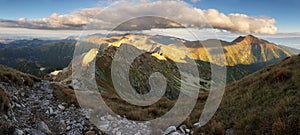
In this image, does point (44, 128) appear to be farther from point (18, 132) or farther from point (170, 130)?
point (170, 130)

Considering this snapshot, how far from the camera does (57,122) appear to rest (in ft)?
40.6

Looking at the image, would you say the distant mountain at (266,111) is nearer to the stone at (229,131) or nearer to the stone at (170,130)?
the stone at (229,131)

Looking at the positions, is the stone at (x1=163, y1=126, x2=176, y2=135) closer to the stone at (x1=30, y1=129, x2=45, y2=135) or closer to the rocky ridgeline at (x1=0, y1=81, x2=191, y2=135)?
the rocky ridgeline at (x1=0, y1=81, x2=191, y2=135)

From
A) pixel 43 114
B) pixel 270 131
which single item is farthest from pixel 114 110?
pixel 270 131

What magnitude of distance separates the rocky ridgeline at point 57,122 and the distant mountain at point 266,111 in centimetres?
233

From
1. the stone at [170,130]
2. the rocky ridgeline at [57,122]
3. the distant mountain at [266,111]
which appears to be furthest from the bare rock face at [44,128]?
the distant mountain at [266,111]

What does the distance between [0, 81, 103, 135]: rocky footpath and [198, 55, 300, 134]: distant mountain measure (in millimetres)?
7139

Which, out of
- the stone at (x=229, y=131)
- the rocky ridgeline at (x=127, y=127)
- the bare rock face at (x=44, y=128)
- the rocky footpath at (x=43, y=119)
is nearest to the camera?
the stone at (x=229, y=131)

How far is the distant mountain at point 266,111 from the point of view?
8652mm

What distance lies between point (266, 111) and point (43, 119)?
12324 millimetres

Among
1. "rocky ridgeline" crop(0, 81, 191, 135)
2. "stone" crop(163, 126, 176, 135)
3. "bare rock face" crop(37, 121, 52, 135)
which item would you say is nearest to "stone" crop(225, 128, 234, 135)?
"rocky ridgeline" crop(0, 81, 191, 135)

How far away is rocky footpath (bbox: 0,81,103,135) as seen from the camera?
33.0 feet

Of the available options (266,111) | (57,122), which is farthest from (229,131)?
(57,122)

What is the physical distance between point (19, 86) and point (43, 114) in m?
6.70
